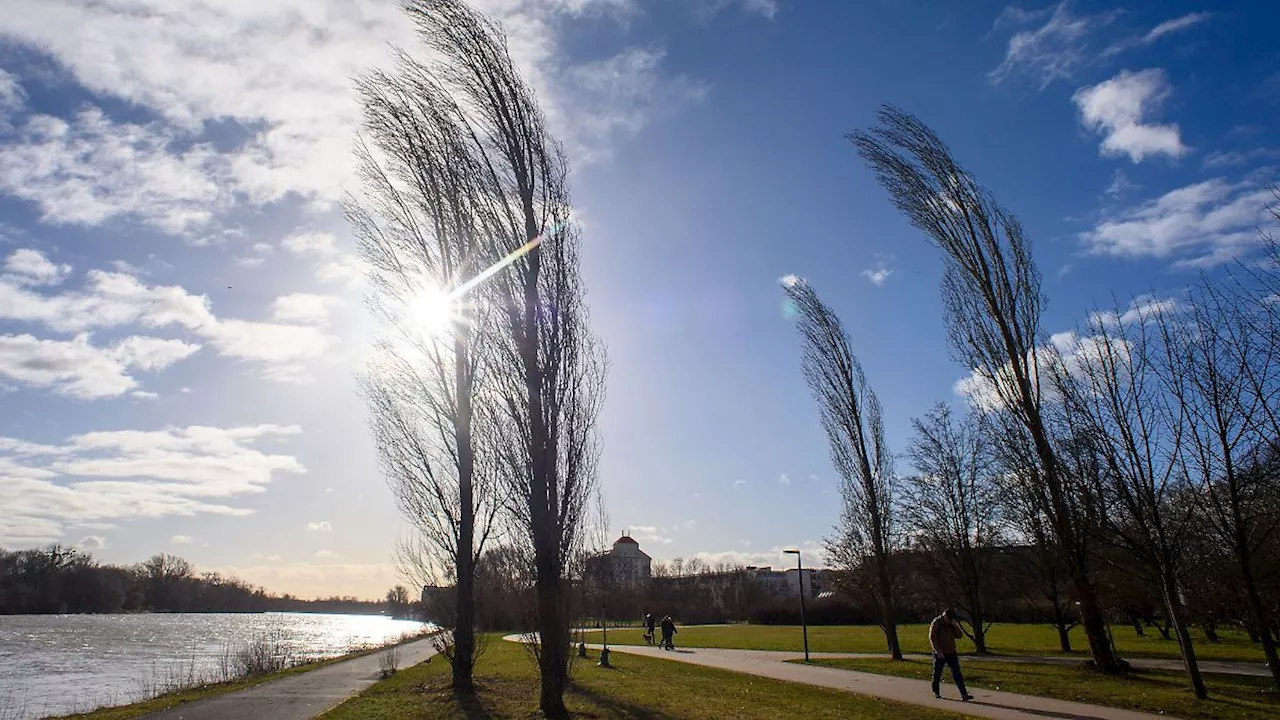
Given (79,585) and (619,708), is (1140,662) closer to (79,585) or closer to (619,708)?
(619,708)

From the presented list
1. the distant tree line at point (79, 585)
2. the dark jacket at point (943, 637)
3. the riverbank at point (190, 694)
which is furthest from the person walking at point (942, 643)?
the distant tree line at point (79, 585)

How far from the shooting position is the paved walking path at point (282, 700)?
1370 cm

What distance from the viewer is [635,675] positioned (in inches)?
742

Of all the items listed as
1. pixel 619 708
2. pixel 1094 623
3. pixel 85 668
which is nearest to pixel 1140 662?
pixel 1094 623

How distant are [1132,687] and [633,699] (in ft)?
32.0

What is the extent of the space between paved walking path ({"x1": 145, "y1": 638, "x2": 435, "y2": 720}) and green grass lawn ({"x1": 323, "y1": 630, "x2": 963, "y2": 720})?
752mm

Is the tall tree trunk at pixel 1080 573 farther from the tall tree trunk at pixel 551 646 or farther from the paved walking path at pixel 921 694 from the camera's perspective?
the tall tree trunk at pixel 551 646

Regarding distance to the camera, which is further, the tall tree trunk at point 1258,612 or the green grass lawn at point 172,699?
the green grass lawn at point 172,699

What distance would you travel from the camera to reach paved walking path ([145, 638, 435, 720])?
44.9ft

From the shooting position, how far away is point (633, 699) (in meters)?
13.5

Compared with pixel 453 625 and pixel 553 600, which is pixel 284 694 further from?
pixel 553 600

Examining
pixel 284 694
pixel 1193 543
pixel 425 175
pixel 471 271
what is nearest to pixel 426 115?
pixel 425 175

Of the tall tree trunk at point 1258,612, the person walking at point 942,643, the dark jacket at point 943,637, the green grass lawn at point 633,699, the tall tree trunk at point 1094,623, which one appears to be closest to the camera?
the tall tree trunk at point 1258,612

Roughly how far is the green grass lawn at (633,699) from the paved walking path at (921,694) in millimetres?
789
